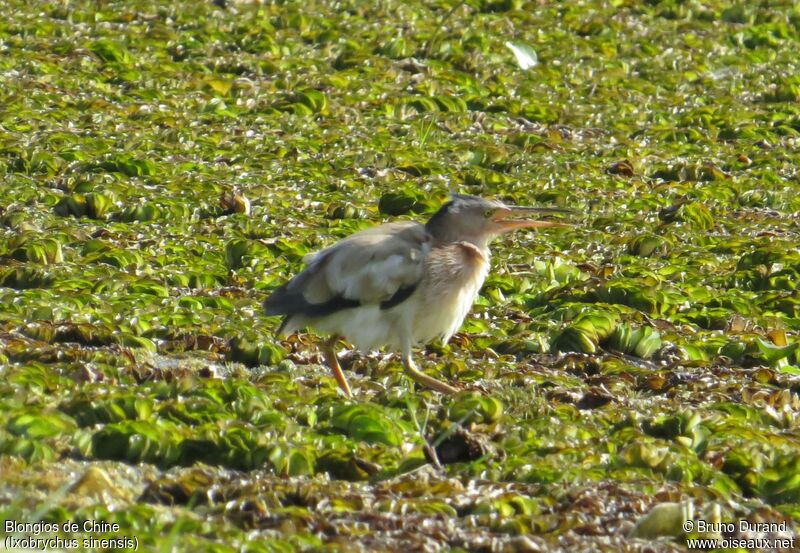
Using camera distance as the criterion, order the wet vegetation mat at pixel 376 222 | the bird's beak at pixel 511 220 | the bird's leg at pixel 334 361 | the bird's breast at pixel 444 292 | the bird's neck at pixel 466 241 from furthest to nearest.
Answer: the bird's beak at pixel 511 220 < the bird's neck at pixel 466 241 < the bird's breast at pixel 444 292 < the bird's leg at pixel 334 361 < the wet vegetation mat at pixel 376 222

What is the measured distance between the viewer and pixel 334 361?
26.7 feet

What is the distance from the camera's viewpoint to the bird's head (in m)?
8.65

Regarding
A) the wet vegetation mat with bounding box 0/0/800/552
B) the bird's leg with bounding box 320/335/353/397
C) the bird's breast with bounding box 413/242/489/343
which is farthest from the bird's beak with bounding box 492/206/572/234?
the bird's leg with bounding box 320/335/353/397

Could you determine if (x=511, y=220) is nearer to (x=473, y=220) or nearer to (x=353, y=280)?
(x=473, y=220)

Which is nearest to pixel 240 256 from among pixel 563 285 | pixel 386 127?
pixel 563 285

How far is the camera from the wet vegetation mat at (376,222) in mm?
6246

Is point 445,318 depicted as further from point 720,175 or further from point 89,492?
point 720,175

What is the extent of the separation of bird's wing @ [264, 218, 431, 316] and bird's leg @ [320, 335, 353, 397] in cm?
28

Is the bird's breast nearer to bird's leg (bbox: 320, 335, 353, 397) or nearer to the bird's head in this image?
the bird's head

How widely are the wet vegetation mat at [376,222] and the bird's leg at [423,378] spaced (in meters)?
0.10

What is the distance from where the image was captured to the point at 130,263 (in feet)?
31.4

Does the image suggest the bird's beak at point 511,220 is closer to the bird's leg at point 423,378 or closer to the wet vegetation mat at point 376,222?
the wet vegetation mat at point 376,222

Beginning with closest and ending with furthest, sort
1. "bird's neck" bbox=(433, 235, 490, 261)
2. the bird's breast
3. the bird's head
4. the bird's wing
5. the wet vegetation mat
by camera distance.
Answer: the wet vegetation mat < the bird's wing < the bird's breast < "bird's neck" bbox=(433, 235, 490, 261) < the bird's head

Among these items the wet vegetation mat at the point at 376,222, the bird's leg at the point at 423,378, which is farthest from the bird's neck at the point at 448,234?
the bird's leg at the point at 423,378
